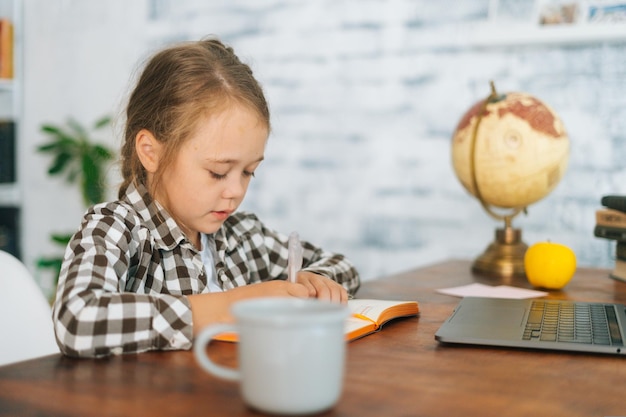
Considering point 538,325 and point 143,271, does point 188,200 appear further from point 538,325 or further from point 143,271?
point 538,325

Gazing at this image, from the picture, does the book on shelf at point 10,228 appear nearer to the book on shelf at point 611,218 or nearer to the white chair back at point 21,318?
the white chair back at point 21,318

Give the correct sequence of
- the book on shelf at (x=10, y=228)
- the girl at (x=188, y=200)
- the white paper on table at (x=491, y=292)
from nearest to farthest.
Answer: the girl at (x=188, y=200) < the white paper on table at (x=491, y=292) < the book on shelf at (x=10, y=228)

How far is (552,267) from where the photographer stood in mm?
1336

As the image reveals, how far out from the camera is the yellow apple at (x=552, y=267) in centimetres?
133

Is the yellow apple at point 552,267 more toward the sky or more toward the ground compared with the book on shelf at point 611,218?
more toward the ground

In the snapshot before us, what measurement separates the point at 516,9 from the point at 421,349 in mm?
1565

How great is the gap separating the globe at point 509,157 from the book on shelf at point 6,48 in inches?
90.2

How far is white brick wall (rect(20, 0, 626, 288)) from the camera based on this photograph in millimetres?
2115

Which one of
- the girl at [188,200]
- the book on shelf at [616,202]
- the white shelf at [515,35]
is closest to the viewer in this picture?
the girl at [188,200]

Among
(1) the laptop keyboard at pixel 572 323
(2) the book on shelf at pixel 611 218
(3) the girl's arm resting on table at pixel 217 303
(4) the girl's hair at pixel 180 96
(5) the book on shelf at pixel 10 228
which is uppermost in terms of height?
(4) the girl's hair at pixel 180 96

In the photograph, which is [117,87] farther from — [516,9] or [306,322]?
[306,322]

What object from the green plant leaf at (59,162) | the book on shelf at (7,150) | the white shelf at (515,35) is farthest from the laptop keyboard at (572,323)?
the book on shelf at (7,150)

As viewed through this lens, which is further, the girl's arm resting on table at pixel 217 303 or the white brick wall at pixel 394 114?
the white brick wall at pixel 394 114

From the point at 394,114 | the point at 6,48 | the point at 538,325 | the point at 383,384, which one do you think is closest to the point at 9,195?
the point at 6,48
